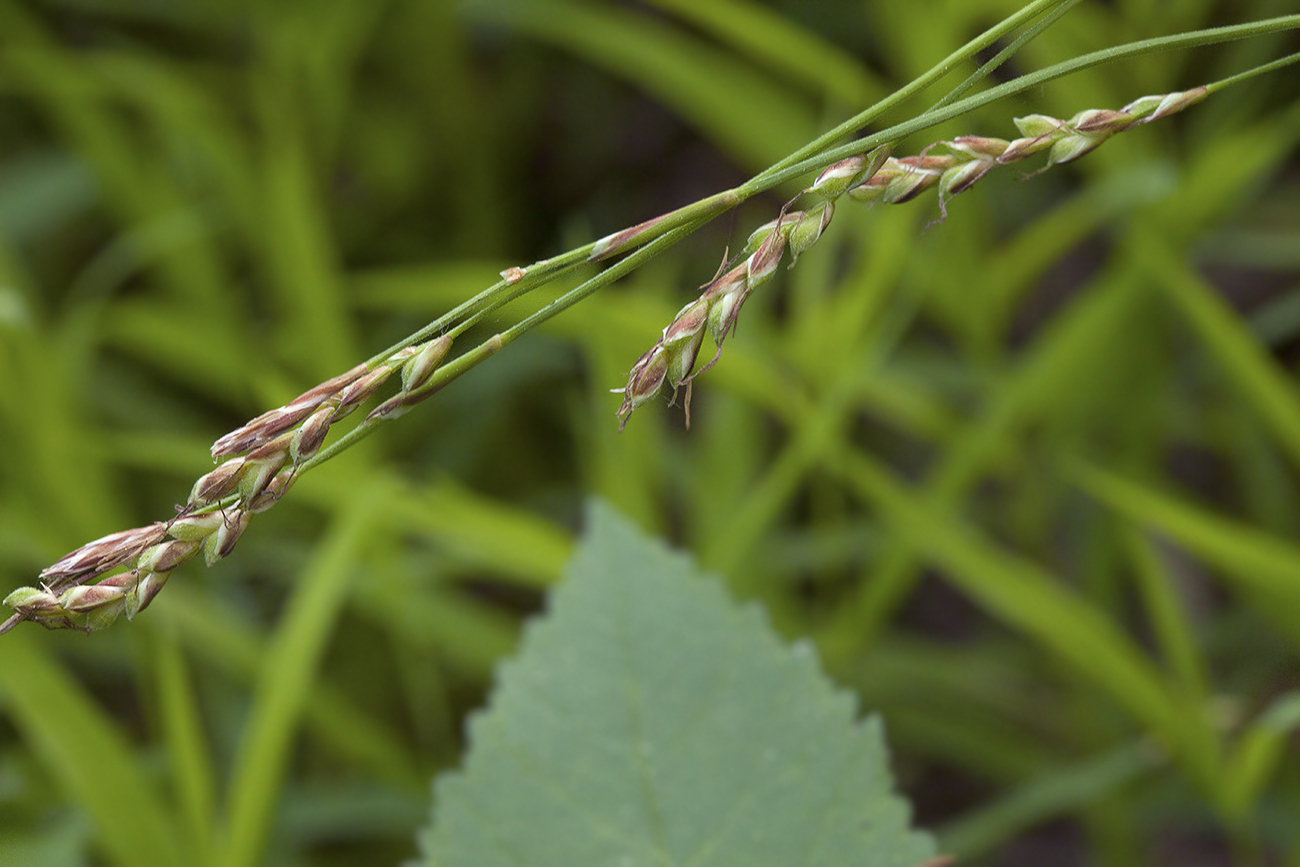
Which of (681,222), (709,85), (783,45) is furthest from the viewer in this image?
(709,85)

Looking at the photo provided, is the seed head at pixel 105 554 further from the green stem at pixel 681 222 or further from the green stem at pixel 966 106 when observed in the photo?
the green stem at pixel 966 106

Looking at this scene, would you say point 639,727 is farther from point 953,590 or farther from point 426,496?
point 953,590

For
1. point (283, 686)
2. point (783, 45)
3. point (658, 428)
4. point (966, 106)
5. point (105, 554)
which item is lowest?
point (105, 554)

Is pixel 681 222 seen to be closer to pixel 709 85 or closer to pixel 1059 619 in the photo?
pixel 1059 619

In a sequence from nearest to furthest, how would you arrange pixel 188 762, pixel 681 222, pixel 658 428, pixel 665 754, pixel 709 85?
pixel 681 222 < pixel 665 754 < pixel 188 762 < pixel 709 85 < pixel 658 428

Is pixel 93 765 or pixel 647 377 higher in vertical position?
pixel 93 765

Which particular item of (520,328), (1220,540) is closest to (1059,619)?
(1220,540)

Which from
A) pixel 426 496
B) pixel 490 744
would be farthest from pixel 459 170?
pixel 490 744
